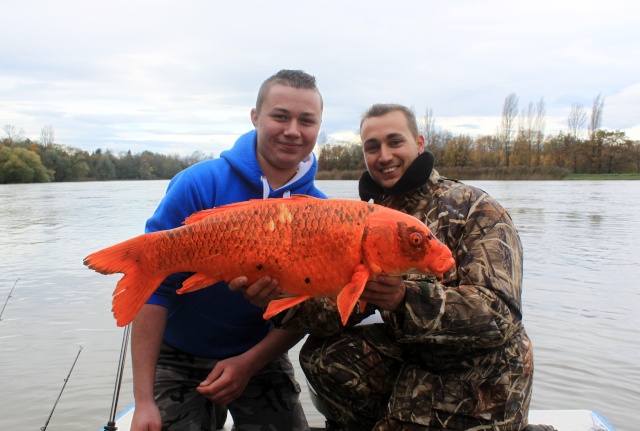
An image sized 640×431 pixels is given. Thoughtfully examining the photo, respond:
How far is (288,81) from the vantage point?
3.71m

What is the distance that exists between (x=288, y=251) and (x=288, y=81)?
56.1 inches

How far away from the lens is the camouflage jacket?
3.02 meters

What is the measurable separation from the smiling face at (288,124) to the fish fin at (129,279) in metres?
1.16

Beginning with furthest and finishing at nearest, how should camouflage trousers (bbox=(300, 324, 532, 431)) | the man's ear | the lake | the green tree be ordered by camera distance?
the green tree
the lake
the man's ear
camouflage trousers (bbox=(300, 324, 532, 431))

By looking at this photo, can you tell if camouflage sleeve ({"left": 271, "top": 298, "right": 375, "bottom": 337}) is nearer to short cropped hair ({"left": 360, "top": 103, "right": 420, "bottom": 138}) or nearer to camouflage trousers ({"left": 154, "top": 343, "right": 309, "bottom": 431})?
camouflage trousers ({"left": 154, "top": 343, "right": 309, "bottom": 431})

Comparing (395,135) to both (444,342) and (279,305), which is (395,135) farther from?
(279,305)

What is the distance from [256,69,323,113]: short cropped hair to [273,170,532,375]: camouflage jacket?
0.94 meters

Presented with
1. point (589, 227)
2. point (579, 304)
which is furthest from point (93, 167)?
point (579, 304)

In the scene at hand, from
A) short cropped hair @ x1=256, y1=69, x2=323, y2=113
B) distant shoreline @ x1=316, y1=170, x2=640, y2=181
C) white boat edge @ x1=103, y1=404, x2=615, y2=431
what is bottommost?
distant shoreline @ x1=316, y1=170, x2=640, y2=181

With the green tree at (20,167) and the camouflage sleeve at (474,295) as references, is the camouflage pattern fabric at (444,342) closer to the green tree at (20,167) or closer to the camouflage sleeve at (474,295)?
the camouflage sleeve at (474,295)

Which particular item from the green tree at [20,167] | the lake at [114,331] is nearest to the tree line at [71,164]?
the green tree at [20,167]

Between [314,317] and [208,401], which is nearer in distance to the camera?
[314,317]

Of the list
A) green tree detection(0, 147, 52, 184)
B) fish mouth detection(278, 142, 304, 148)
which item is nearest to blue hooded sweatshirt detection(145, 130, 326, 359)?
fish mouth detection(278, 142, 304, 148)

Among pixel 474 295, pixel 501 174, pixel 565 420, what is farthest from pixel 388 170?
pixel 501 174
